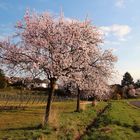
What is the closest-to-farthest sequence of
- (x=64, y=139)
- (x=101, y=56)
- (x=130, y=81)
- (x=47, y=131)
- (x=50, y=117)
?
(x=64, y=139), (x=47, y=131), (x=50, y=117), (x=101, y=56), (x=130, y=81)

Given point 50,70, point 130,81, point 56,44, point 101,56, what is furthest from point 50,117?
point 130,81

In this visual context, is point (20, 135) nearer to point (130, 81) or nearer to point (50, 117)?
point (50, 117)

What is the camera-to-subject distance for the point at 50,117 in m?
27.8

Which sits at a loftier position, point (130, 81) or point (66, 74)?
point (130, 81)

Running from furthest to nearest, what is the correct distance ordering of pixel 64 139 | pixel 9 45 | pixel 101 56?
1. pixel 101 56
2. pixel 9 45
3. pixel 64 139

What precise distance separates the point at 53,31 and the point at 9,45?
157 inches

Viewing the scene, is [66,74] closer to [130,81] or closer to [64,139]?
[64,139]

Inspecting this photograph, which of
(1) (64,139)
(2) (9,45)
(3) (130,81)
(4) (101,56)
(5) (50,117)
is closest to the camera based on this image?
(1) (64,139)

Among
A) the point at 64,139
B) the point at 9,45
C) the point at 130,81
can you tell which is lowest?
the point at 64,139

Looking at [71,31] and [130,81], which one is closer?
[71,31]

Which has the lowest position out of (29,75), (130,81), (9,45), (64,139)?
(64,139)

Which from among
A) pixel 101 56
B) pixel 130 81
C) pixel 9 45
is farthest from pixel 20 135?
pixel 130 81

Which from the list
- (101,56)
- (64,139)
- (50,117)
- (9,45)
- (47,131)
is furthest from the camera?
(101,56)

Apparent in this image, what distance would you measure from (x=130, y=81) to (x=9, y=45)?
15550cm
